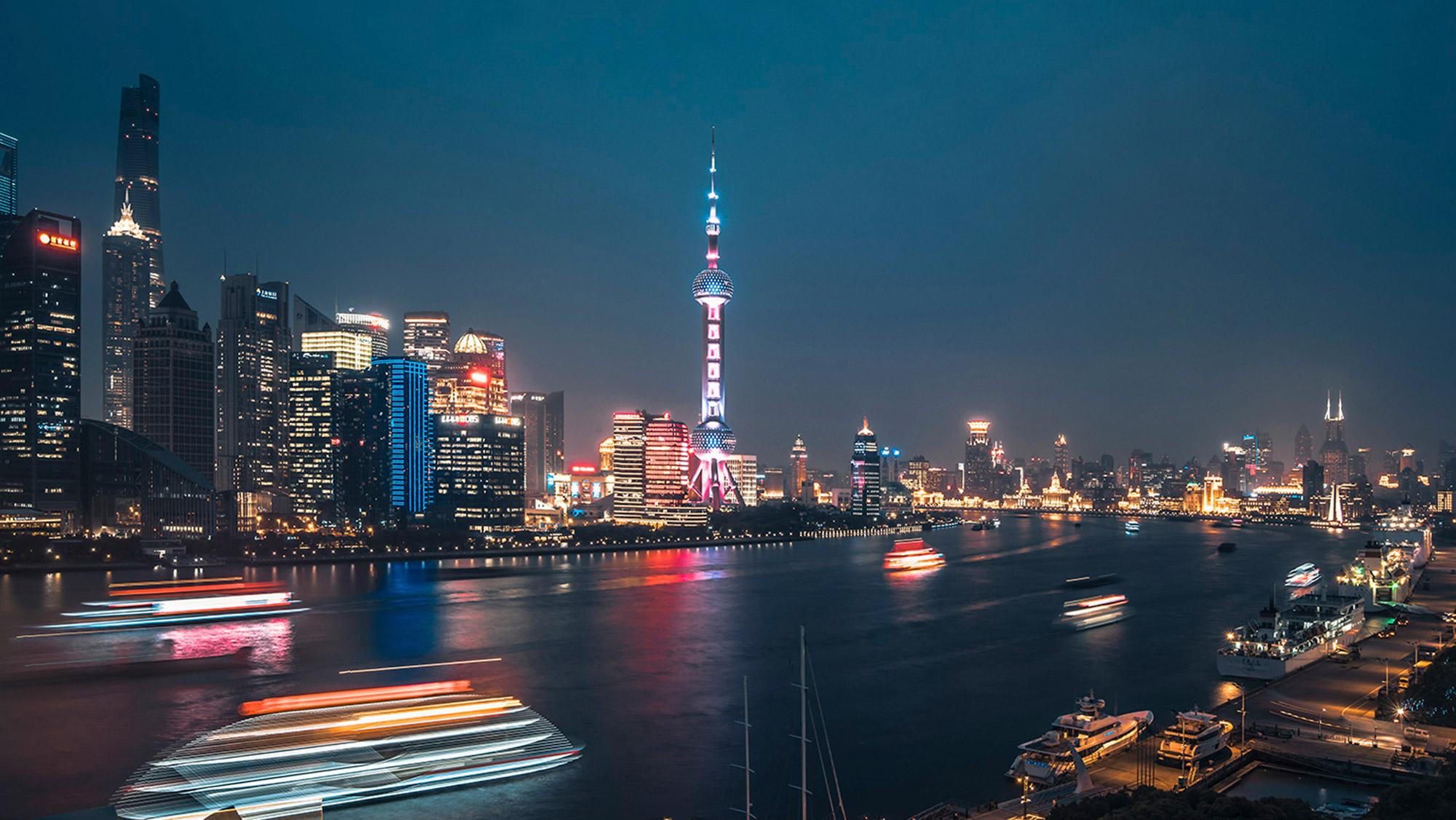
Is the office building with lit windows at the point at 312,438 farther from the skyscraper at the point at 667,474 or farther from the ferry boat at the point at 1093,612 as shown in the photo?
the ferry boat at the point at 1093,612

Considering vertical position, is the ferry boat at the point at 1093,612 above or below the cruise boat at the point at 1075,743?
below

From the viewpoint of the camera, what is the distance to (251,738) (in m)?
10.9

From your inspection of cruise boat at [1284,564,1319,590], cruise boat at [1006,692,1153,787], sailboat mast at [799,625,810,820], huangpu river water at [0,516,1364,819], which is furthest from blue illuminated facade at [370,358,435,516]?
cruise boat at [1006,692,1153,787]

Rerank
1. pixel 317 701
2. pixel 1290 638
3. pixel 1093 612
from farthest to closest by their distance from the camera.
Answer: pixel 1093 612, pixel 1290 638, pixel 317 701

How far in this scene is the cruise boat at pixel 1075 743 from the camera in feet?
42.3

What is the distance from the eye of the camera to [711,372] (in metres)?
80.3

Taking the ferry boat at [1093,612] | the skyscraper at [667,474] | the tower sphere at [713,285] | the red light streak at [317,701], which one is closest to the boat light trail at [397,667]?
the red light streak at [317,701]

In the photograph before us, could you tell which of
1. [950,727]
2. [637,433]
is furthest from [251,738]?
[637,433]

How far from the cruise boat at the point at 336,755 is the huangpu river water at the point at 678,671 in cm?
53

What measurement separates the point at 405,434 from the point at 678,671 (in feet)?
203

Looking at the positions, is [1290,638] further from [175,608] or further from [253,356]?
[253,356]

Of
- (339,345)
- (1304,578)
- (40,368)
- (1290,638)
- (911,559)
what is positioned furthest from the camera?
(339,345)

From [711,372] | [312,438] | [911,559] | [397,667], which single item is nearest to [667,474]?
[711,372]

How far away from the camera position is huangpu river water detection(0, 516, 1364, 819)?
46.6 feet
